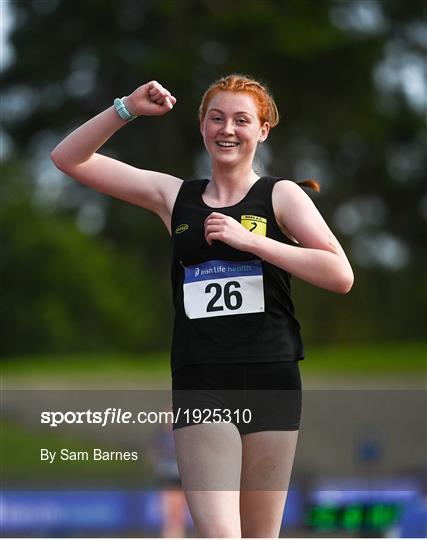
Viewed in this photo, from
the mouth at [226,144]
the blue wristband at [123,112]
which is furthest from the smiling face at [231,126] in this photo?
the blue wristband at [123,112]

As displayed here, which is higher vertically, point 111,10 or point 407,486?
point 111,10

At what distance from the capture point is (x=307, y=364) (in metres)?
17.9

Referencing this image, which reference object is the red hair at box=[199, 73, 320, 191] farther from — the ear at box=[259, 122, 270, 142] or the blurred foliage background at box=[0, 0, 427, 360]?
the blurred foliage background at box=[0, 0, 427, 360]

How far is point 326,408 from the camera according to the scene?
1352 centimetres

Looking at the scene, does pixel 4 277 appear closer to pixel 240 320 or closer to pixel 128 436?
pixel 128 436

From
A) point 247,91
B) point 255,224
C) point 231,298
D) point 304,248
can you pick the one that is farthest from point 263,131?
point 231,298

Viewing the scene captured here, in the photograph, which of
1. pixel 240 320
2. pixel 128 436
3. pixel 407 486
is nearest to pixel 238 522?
pixel 240 320

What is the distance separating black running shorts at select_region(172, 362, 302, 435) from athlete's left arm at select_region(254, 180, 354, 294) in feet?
0.94

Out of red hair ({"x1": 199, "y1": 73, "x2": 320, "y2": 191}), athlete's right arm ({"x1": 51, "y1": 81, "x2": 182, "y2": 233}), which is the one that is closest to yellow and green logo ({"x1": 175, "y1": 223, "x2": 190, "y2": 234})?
athlete's right arm ({"x1": 51, "y1": 81, "x2": 182, "y2": 233})

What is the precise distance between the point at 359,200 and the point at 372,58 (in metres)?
3.18

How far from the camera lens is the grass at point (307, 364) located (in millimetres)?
17422

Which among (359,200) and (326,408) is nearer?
(326,408)

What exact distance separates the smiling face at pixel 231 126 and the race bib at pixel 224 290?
0.32m

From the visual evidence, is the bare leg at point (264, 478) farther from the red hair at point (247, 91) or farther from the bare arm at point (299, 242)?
the red hair at point (247, 91)
